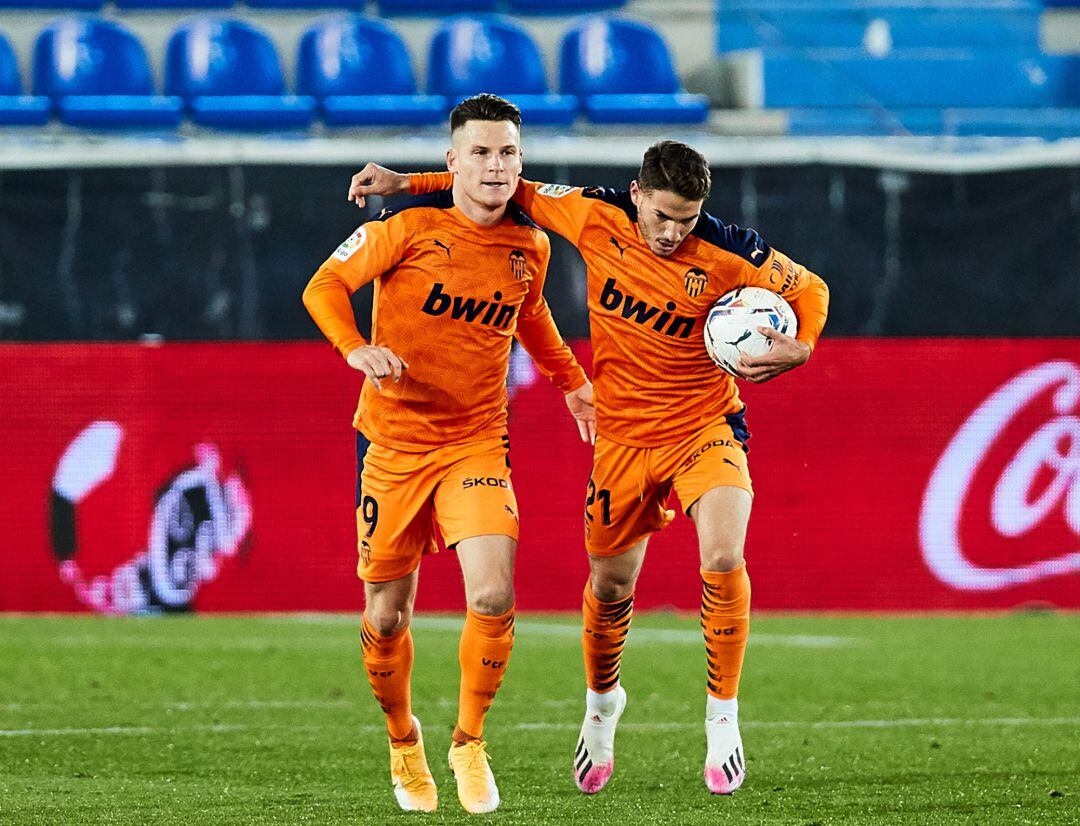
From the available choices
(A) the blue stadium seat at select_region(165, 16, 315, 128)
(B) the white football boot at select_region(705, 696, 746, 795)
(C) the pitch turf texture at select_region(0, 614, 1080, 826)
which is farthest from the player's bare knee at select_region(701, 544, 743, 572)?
(A) the blue stadium seat at select_region(165, 16, 315, 128)

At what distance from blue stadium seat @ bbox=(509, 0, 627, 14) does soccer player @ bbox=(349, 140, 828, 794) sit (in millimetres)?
10640

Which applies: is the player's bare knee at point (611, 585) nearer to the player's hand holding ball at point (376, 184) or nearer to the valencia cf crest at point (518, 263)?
the valencia cf crest at point (518, 263)

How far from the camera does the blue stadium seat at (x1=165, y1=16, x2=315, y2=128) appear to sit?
1481cm

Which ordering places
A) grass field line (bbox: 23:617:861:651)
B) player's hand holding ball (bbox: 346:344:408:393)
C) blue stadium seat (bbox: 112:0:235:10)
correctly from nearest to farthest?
player's hand holding ball (bbox: 346:344:408:393)
grass field line (bbox: 23:617:861:651)
blue stadium seat (bbox: 112:0:235:10)

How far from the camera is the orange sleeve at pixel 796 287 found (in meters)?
6.11

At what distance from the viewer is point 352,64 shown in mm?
15422

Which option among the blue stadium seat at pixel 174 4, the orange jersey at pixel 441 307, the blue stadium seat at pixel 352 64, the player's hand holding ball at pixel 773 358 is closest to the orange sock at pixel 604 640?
the orange jersey at pixel 441 307

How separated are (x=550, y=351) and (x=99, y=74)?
9.75 meters

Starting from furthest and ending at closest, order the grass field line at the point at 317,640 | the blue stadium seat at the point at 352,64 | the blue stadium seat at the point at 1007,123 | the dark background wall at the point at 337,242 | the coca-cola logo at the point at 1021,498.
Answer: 1. the blue stadium seat at the point at 352,64
2. the blue stadium seat at the point at 1007,123
3. the coca-cola logo at the point at 1021,498
4. the dark background wall at the point at 337,242
5. the grass field line at the point at 317,640

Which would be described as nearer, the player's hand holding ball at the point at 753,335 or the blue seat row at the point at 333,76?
the player's hand holding ball at the point at 753,335

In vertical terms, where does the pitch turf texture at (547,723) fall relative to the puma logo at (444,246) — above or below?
below

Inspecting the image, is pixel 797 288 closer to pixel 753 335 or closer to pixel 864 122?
pixel 753 335

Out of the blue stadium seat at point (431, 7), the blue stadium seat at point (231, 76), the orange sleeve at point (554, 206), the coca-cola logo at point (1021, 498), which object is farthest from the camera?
the blue stadium seat at point (431, 7)

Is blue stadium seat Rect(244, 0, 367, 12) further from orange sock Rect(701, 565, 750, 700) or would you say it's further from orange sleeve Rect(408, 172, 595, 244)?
orange sock Rect(701, 565, 750, 700)
